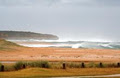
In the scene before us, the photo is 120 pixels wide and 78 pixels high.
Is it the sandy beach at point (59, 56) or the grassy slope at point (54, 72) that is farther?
the sandy beach at point (59, 56)

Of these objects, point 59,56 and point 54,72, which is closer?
point 54,72

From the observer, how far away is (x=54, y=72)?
39.7 metres

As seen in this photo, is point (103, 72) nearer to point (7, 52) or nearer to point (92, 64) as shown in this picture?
point (92, 64)

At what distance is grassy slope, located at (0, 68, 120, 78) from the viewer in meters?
37.5

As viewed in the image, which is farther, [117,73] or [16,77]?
[117,73]

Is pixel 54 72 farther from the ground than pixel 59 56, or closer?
closer

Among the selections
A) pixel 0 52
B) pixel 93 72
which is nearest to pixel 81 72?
pixel 93 72

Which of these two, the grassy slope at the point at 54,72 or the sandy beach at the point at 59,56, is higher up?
the sandy beach at the point at 59,56

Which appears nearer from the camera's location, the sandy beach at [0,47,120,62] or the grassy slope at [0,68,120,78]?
the grassy slope at [0,68,120,78]

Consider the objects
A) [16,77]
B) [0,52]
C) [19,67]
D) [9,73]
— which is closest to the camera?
[16,77]

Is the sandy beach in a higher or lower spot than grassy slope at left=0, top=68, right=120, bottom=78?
higher

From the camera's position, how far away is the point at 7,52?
68438 millimetres

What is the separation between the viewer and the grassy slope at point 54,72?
37.5 metres

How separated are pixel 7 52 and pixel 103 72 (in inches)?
1222
